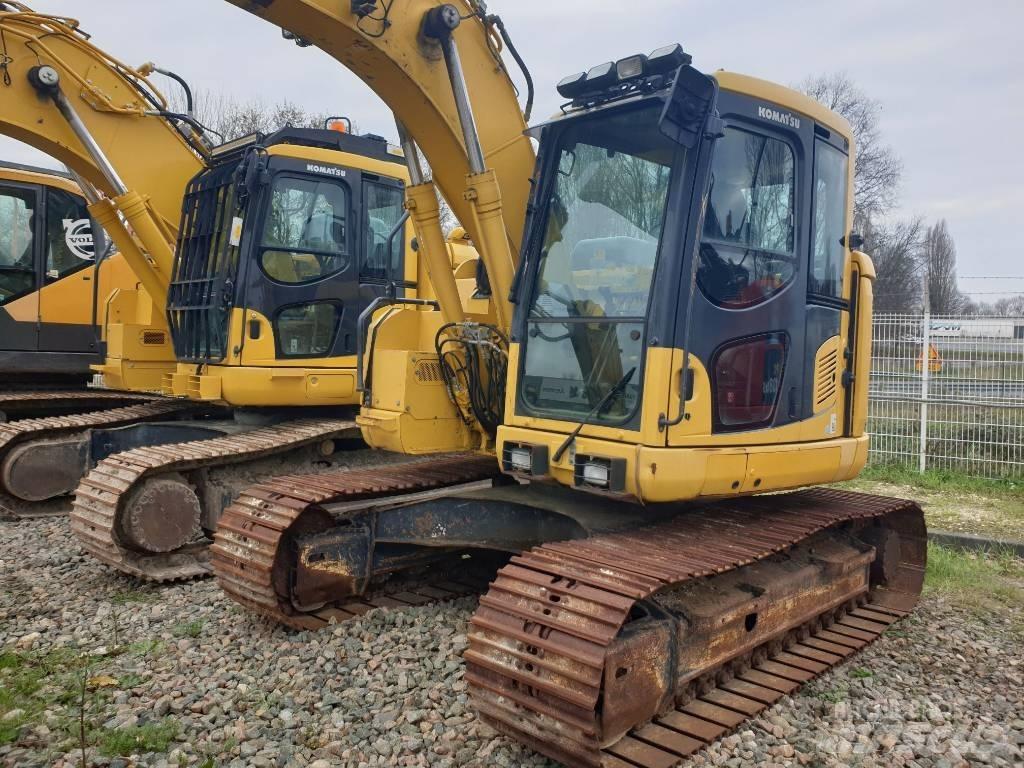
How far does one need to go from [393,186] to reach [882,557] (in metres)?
4.72

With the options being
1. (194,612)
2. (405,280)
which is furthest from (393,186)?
(194,612)

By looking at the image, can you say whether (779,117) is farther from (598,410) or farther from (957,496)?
(957,496)

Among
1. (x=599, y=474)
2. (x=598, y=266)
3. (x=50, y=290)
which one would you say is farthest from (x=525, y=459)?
(x=50, y=290)

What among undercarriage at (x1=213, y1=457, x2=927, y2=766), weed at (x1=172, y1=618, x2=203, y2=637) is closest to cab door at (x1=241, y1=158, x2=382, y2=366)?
undercarriage at (x1=213, y1=457, x2=927, y2=766)

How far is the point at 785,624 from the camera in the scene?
4473 millimetres

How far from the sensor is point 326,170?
731 centimetres

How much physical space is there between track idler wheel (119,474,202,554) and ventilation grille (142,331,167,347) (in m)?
2.36

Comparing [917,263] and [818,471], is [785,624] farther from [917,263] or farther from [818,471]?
[917,263]

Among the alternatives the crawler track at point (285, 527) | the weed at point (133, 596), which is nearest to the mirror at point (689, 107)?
the crawler track at point (285, 527)

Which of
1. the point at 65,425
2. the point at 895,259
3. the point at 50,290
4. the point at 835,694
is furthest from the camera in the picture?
the point at 895,259

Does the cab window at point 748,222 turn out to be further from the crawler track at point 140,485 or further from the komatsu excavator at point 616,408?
the crawler track at point 140,485

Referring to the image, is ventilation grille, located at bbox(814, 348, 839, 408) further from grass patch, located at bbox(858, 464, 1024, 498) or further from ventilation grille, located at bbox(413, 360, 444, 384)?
grass patch, located at bbox(858, 464, 1024, 498)

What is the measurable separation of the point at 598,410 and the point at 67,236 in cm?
780

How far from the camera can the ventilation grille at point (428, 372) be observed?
5086 millimetres
